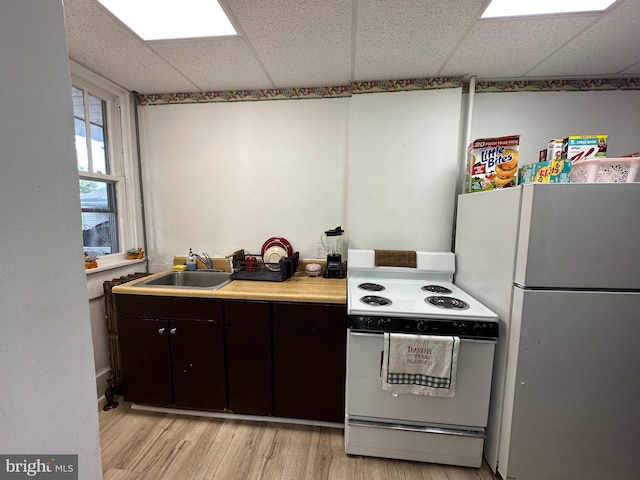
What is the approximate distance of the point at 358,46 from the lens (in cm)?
152

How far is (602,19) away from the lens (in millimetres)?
1287

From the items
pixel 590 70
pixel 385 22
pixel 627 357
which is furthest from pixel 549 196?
pixel 590 70

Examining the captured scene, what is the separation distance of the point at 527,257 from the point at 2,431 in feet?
5.73

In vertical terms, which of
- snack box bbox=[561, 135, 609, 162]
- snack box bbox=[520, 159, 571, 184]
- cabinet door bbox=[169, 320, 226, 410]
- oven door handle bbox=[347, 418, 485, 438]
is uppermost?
snack box bbox=[561, 135, 609, 162]

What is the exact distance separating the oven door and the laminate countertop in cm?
30

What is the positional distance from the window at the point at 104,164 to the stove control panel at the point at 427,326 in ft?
6.86

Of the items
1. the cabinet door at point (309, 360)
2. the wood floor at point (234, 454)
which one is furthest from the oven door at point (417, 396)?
the wood floor at point (234, 454)

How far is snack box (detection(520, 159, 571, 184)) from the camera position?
1.25 metres

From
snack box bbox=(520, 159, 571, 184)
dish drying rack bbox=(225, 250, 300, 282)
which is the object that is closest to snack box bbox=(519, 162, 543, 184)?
snack box bbox=(520, 159, 571, 184)

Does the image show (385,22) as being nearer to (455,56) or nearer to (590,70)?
(455,56)

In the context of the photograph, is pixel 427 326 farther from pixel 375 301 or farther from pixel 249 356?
pixel 249 356

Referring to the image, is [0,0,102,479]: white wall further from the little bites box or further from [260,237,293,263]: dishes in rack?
the little bites box

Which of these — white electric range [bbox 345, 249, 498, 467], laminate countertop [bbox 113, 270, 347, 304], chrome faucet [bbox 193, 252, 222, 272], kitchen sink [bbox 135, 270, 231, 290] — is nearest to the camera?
white electric range [bbox 345, 249, 498, 467]

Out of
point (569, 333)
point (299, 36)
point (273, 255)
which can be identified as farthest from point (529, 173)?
point (273, 255)
